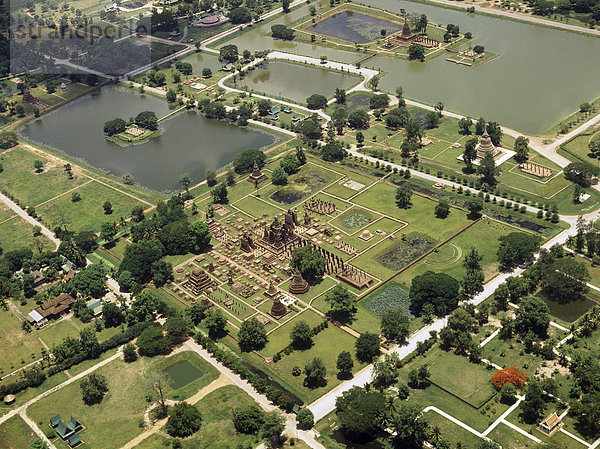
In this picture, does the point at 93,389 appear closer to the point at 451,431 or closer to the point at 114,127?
the point at 451,431

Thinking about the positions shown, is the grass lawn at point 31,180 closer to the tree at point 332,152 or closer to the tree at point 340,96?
the tree at point 332,152

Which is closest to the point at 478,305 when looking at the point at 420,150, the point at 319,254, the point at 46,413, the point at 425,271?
the point at 425,271

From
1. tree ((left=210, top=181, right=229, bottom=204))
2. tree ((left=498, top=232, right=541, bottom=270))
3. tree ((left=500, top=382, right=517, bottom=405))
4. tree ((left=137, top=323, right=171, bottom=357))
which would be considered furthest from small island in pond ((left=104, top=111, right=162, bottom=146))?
tree ((left=500, top=382, right=517, bottom=405))

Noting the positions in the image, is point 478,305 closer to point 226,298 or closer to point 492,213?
point 492,213

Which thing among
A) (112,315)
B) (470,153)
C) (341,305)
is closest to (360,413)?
(341,305)

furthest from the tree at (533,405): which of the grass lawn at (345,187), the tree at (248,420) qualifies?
the grass lawn at (345,187)

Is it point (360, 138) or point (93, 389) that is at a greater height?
point (360, 138)
